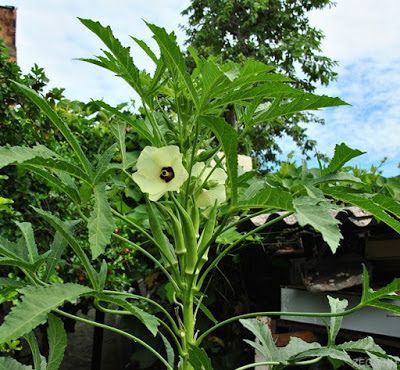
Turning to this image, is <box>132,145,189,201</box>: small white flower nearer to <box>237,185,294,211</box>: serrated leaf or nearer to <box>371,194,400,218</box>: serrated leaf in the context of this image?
<box>237,185,294,211</box>: serrated leaf

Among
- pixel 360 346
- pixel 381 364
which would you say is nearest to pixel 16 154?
pixel 360 346

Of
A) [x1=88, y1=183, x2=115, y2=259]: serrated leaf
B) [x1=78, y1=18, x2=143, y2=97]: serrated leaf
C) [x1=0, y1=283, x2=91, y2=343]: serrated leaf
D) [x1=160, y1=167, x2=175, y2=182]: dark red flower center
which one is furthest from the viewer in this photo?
[x1=160, y1=167, x2=175, y2=182]: dark red flower center

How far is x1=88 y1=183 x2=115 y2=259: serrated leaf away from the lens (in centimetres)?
85

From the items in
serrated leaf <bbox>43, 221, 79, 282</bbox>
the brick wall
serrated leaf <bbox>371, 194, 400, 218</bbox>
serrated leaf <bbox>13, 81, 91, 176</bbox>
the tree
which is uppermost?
the tree

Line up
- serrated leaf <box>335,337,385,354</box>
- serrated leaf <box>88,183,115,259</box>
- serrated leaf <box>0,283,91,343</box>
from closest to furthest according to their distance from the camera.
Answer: serrated leaf <box>0,283,91,343</box> < serrated leaf <box>88,183,115,259</box> < serrated leaf <box>335,337,385,354</box>

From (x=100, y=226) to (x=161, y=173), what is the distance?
0.22 m

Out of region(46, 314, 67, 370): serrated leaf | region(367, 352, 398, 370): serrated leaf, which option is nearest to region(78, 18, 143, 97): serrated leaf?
region(46, 314, 67, 370): serrated leaf

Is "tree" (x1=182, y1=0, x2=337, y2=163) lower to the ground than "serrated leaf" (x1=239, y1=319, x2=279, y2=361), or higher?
higher

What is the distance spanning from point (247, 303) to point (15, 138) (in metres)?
1.79

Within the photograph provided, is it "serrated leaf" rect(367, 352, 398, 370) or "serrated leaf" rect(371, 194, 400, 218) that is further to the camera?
"serrated leaf" rect(367, 352, 398, 370)

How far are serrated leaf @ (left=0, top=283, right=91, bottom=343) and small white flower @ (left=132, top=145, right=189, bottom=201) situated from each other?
27 centimetres

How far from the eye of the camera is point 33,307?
2.57 ft

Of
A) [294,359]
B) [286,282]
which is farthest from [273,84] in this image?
[286,282]

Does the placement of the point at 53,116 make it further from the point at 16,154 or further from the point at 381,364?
the point at 381,364
